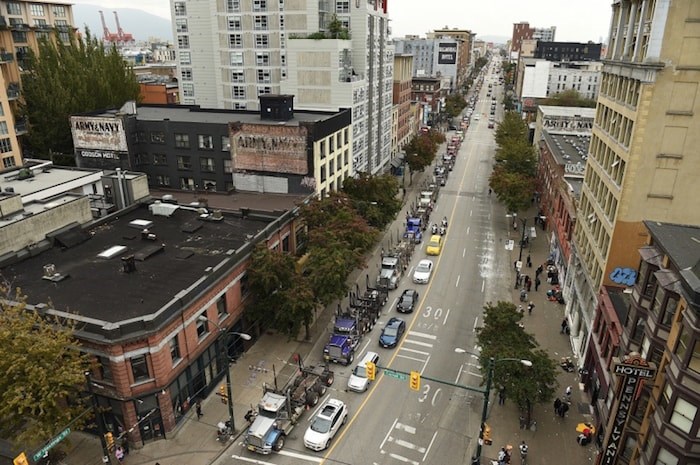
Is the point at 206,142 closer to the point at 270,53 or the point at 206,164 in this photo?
the point at 206,164

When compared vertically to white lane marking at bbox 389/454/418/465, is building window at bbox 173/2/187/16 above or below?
above

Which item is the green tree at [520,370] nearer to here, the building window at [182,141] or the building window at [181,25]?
the building window at [182,141]

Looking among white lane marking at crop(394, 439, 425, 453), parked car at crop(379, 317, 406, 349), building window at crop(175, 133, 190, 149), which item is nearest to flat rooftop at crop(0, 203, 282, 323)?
building window at crop(175, 133, 190, 149)

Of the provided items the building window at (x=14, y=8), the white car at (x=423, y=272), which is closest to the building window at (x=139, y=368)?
the white car at (x=423, y=272)

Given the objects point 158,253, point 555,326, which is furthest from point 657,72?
point 158,253

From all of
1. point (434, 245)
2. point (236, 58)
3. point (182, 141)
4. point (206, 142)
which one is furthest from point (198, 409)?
point (236, 58)

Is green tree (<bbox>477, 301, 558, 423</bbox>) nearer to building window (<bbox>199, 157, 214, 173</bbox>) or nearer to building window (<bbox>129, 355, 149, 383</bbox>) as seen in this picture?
building window (<bbox>129, 355, 149, 383</bbox>)

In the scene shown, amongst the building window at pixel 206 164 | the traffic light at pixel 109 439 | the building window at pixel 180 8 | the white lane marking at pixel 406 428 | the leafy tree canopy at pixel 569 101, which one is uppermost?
the building window at pixel 180 8
